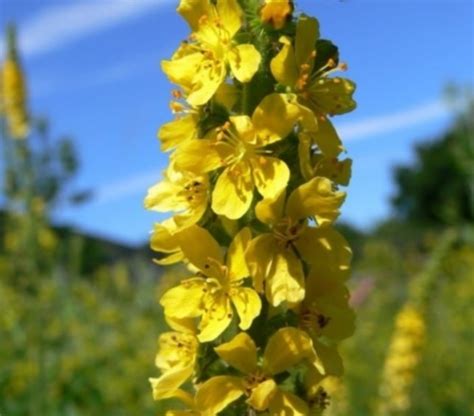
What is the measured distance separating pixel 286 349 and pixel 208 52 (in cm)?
66

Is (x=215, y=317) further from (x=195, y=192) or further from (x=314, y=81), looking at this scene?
(x=314, y=81)

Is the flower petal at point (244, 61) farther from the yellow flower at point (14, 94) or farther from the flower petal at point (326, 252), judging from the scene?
the yellow flower at point (14, 94)

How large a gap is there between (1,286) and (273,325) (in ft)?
17.5

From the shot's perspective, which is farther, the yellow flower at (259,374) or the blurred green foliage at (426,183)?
the blurred green foliage at (426,183)

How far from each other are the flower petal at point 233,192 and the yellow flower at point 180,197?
65mm

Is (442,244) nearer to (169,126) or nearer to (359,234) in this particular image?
(169,126)

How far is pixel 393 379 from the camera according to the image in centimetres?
602

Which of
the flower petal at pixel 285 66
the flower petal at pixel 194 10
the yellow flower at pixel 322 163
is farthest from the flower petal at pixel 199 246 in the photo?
the flower petal at pixel 194 10

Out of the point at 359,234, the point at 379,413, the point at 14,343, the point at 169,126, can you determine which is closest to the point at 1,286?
the point at 14,343

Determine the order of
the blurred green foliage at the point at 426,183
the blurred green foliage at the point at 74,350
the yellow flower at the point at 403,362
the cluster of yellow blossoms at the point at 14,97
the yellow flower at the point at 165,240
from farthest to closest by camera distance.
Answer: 1. the blurred green foliage at the point at 426,183
2. the cluster of yellow blossoms at the point at 14,97
3. the yellow flower at the point at 403,362
4. the blurred green foliage at the point at 74,350
5. the yellow flower at the point at 165,240

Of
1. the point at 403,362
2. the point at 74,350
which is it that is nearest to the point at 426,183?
the point at 74,350

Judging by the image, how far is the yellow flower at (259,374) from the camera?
1700mm

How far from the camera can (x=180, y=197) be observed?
6.35 ft

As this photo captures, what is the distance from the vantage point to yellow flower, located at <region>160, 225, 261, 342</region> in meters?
1.78
